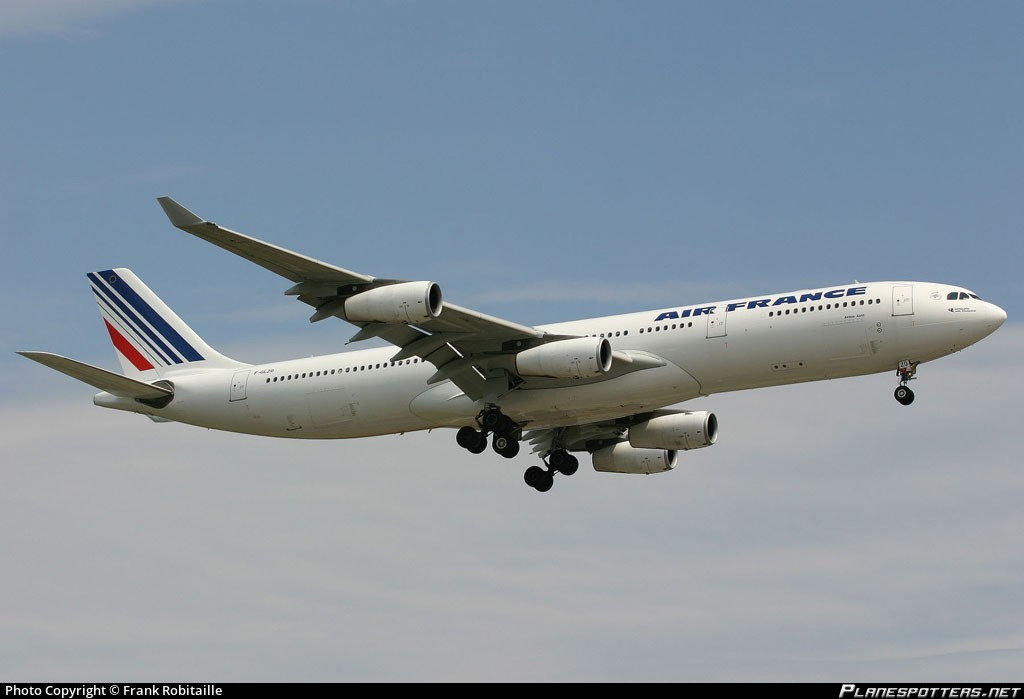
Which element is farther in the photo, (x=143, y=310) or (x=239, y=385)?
(x=143, y=310)

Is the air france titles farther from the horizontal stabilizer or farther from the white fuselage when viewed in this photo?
the horizontal stabilizer

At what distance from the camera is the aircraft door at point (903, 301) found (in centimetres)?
4634

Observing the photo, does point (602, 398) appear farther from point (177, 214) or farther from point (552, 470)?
point (177, 214)

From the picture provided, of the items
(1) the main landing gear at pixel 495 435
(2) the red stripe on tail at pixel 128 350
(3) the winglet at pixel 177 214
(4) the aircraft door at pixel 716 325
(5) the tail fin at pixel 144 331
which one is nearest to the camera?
(3) the winglet at pixel 177 214

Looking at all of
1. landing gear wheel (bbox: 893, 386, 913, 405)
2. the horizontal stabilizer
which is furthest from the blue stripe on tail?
landing gear wheel (bbox: 893, 386, 913, 405)

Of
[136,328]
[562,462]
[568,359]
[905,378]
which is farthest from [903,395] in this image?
Result: [136,328]

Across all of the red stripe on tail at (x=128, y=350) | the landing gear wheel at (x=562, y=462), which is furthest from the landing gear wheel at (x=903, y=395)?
the red stripe on tail at (x=128, y=350)

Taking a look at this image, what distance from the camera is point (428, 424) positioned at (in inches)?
2030

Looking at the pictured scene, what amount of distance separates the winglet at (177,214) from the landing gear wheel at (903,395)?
2064 cm

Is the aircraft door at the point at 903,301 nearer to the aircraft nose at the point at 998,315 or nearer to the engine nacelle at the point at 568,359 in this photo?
the aircraft nose at the point at 998,315

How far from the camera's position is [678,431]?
5325cm

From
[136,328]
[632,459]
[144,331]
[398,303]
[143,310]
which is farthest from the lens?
[143,310]

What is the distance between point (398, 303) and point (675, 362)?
8700 mm
